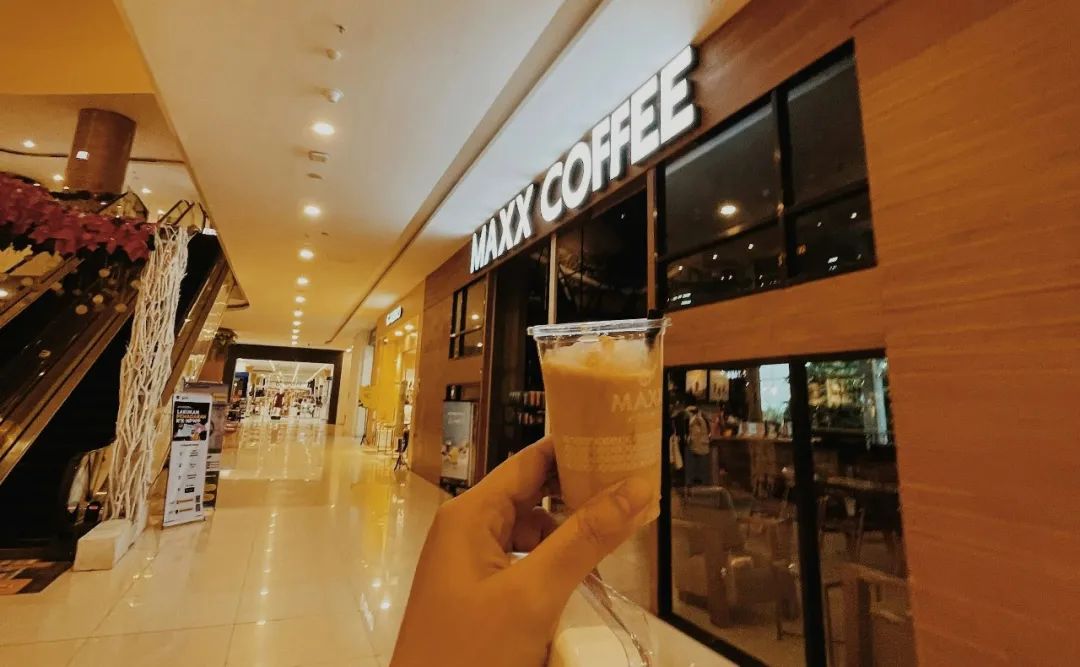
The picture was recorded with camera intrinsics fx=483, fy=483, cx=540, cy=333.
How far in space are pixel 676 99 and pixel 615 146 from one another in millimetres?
723

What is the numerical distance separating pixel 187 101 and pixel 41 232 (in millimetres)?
3235

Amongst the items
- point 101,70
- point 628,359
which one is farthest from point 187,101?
→ point 628,359

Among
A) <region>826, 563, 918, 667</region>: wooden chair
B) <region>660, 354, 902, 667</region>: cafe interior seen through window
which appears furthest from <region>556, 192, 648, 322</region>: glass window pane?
<region>826, 563, 918, 667</region>: wooden chair

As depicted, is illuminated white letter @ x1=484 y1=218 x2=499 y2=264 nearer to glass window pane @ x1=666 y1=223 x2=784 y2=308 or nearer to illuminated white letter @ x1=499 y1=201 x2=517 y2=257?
illuminated white letter @ x1=499 y1=201 x2=517 y2=257

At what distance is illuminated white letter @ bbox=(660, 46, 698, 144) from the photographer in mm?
3531

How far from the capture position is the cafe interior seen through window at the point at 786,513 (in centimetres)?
265

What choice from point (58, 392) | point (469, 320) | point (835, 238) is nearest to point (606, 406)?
point (835, 238)

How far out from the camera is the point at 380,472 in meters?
9.35

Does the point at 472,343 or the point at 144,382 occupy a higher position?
the point at 472,343

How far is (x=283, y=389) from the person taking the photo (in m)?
41.6

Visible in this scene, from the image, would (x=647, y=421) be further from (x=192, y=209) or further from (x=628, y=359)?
(x=192, y=209)

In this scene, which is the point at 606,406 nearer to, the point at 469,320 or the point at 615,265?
the point at 615,265

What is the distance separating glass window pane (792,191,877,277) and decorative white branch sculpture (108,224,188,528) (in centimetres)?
522

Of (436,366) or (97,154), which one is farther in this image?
(436,366)
